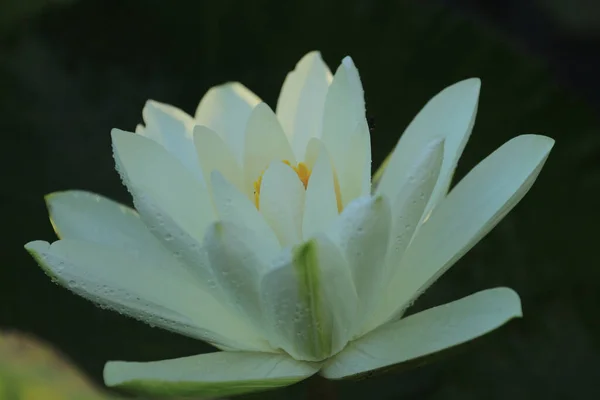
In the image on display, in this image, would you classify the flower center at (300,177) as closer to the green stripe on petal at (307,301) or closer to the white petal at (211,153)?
the white petal at (211,153)

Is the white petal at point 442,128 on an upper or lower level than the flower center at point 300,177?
upper

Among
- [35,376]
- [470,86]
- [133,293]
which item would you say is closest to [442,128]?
[470,86]

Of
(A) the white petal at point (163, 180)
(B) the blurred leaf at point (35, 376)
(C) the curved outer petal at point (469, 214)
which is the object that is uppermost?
(A) the white petal at point (163, 180)

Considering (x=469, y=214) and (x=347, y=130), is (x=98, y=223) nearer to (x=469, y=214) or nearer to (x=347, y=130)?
(x=347, y=130)

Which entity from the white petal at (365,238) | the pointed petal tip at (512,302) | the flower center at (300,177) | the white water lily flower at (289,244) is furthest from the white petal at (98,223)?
the pointed petal tip at (512,302)

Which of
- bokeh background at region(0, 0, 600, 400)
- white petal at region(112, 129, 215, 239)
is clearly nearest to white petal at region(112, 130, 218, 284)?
white petal at region(112, 129, 215, 239)

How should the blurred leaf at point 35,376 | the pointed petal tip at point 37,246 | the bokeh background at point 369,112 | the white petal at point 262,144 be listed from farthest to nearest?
the bokeh background at point 369,112 → the white petal at point 262,144 → the pointed petal tip at point 37,246 → the blurred leaf at point 35,376

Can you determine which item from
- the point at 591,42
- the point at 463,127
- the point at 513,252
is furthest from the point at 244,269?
the point at 591,42
